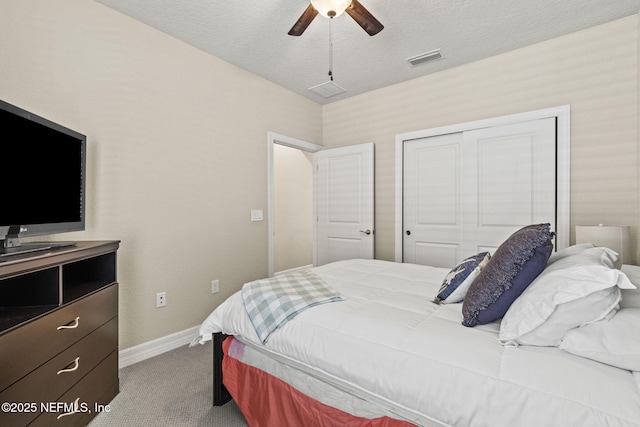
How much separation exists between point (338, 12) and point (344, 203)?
7.83 feet

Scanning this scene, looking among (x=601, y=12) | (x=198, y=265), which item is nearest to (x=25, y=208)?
(x=198, y=265)

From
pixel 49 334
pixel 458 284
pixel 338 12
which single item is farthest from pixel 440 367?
pixel 338 12

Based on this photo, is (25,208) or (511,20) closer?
(25,208)

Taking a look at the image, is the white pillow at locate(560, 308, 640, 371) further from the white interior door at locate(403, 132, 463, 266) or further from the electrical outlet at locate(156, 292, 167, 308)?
the electrical outlet at locate(156, 292, 167, 308)

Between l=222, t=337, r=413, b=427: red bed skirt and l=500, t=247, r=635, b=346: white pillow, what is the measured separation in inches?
21.6

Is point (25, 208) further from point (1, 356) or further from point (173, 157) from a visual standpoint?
point (173, 157)

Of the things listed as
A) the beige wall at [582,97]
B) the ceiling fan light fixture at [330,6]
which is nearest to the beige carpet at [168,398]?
the ceiling fan light fixture at [330,6]

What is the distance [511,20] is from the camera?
2482mm

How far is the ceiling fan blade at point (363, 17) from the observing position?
1.93 metres

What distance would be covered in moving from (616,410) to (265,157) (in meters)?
3.25

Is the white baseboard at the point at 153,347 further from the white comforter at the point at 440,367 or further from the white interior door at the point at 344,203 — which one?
the white interior door at the point at 344,203

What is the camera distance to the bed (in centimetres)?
92

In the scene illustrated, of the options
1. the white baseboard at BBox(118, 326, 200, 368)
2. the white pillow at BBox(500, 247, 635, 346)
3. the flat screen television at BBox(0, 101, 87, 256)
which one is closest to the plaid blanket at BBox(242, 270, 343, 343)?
the white pillow at BBox(500, 247, 635, 346)

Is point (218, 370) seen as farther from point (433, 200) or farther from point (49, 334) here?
point (433, 200)
